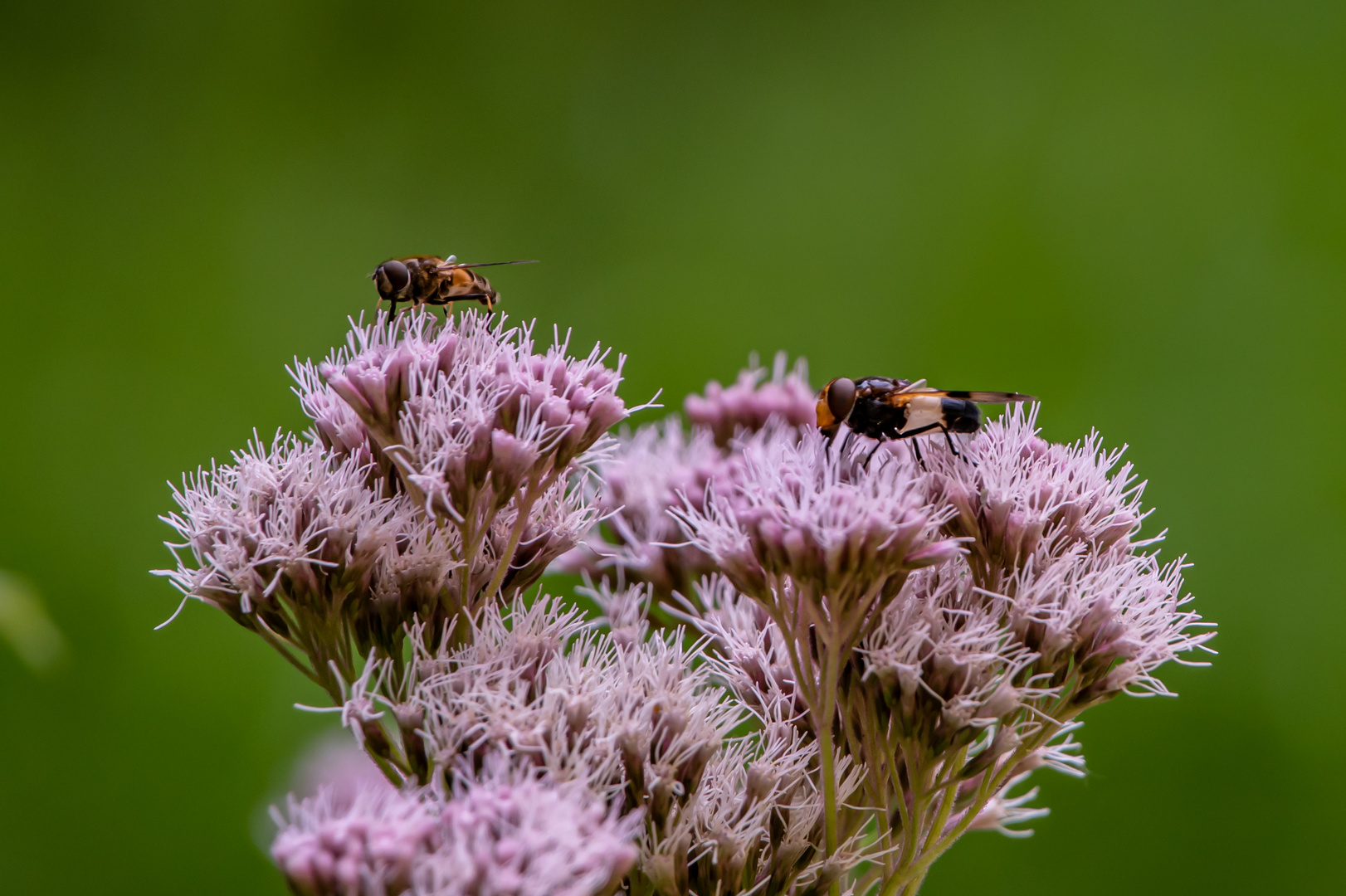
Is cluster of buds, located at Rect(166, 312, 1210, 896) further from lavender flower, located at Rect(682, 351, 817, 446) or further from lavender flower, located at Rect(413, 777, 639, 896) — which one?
lavender flower, located at Rect(682, 351, 817, 446)

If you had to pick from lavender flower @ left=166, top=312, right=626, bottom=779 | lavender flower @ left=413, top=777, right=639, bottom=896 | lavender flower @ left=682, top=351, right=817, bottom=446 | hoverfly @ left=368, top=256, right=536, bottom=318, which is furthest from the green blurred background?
lavender flower @ left=413, top=777, right=639, bottom=896

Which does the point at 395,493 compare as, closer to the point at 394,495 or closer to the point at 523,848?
the point at 394,495

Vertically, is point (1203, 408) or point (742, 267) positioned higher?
point (742, 267)

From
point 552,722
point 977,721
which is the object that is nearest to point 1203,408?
point 977,721

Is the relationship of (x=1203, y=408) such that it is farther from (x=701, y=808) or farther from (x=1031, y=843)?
(x=701, y=808)

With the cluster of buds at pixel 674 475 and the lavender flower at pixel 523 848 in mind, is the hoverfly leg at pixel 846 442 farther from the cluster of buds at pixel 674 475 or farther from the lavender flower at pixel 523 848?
the lavender flower at pixel 523 848

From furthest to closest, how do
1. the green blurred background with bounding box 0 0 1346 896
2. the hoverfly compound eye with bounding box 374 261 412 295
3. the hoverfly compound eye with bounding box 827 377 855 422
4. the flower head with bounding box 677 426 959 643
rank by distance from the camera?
the green blurred background with bounding box 0 0 1346 896 → the hoverfly compound eye with bounding box 374 261 412 295 → the hoverfly compound eye with bounding box 827 377 855 422 → the flower head with bounding box 677 426 959 643
